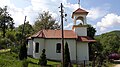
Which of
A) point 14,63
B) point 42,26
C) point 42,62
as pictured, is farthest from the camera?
point 42,26

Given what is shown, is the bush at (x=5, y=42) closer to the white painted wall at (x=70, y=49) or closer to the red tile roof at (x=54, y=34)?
the red tile roof at (x=54, y=34)

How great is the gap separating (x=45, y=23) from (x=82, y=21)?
20985 millimetres

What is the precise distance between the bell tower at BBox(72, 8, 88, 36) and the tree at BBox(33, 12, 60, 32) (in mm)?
20502

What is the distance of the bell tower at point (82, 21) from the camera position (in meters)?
36.6

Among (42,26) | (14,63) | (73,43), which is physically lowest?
(14,63)

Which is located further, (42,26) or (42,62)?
(42,26)

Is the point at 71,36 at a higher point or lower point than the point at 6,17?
lower

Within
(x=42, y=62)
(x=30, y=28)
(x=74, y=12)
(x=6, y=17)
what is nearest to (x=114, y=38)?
(x=30, y=28)

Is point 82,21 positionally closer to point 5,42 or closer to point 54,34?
point 54,34

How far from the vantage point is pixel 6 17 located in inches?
2611

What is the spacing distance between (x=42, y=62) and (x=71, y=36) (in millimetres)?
8746

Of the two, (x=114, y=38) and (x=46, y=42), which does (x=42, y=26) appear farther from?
(x=114, y=38)

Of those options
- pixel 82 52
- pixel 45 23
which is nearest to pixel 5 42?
pixel 45 23

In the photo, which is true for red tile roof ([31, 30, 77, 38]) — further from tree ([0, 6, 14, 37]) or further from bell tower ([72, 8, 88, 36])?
tree ([0, 6, 14, 37])
